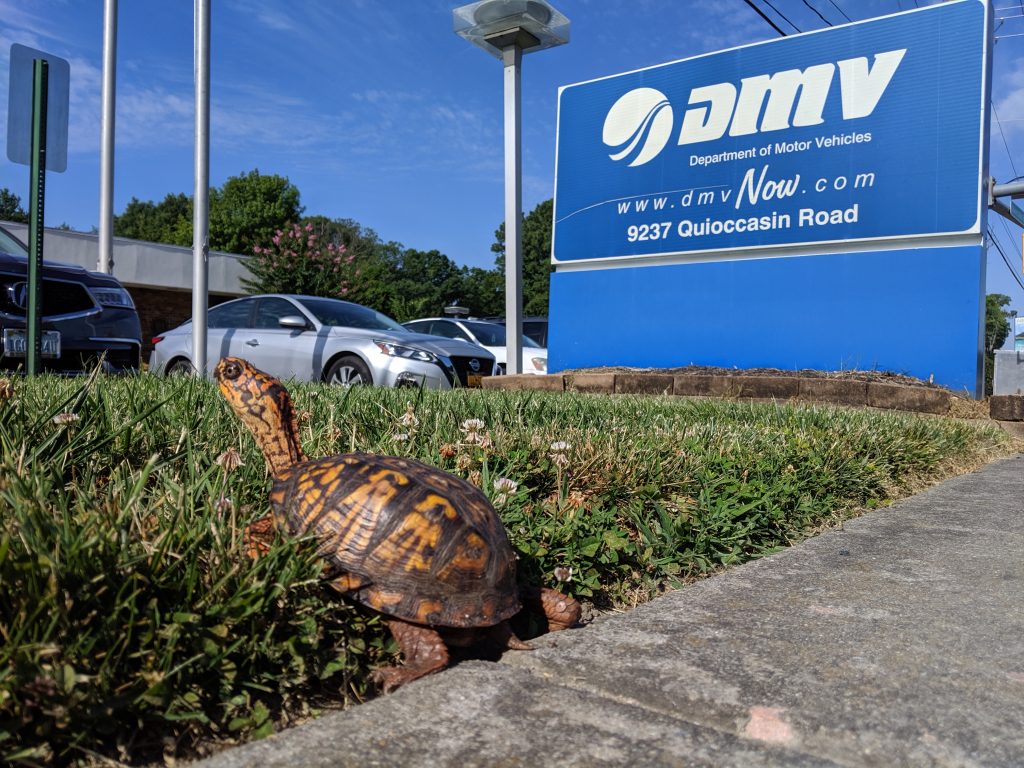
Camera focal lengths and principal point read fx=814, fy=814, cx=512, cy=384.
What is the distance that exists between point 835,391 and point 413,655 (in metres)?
6.78

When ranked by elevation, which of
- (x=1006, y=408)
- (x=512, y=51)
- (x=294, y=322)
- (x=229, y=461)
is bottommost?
→ (x=229, y=461)

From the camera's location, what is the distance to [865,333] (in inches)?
344

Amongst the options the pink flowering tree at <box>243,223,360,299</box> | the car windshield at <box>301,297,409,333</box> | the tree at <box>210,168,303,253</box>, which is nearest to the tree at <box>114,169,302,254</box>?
the tree at <box>210,168,303,253</box>

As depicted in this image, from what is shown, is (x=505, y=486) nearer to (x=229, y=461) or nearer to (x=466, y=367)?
(x=229, y=461)

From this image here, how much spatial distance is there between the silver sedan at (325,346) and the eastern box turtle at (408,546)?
631 centimetres

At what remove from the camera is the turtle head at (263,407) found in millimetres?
2268

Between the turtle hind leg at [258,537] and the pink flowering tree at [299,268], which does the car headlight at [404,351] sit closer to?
the turtle hind leg at [258,537]

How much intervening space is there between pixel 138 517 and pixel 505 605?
36.0 inches

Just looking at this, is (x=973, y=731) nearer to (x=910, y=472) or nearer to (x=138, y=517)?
(x=138, y=517)

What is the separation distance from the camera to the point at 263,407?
7.48 feet

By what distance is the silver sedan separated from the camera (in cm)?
909

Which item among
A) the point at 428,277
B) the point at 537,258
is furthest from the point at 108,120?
the point at 428,277

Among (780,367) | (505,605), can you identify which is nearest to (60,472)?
(505,605)

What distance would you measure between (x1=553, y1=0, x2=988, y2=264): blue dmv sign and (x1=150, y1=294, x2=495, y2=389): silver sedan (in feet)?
7.97
